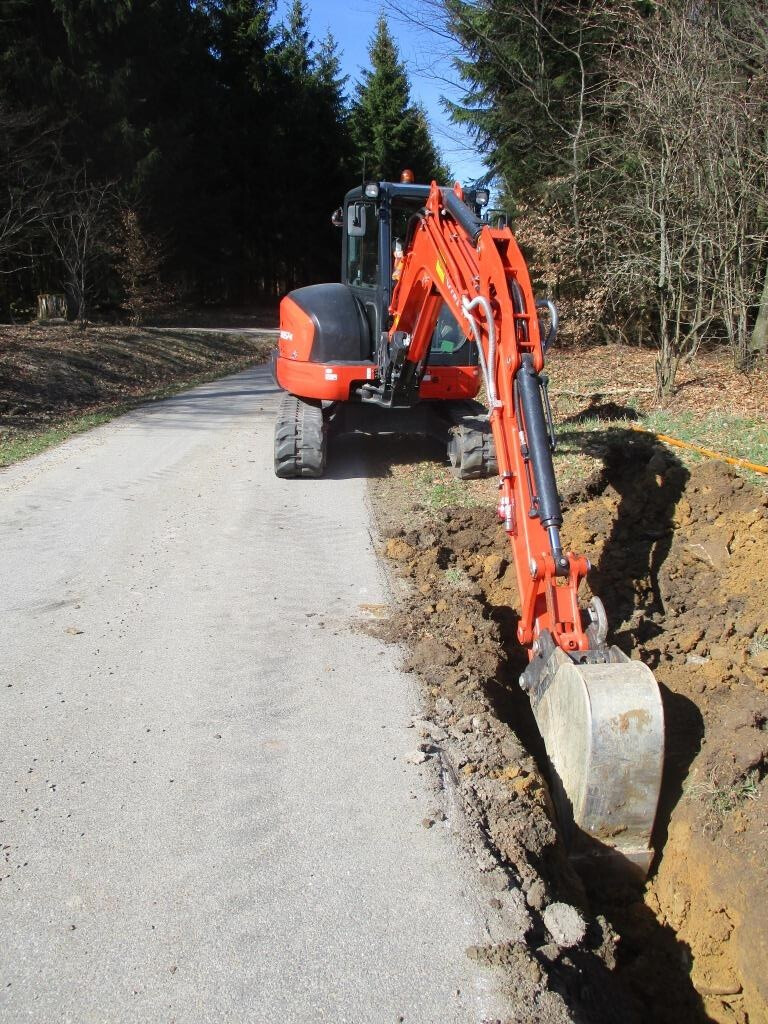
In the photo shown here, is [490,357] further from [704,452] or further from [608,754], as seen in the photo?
[704,452]

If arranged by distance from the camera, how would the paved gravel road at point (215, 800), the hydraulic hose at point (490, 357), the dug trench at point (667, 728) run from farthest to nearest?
the hydraulic hose at point (490, 357) → the dug trench at point (667, 728) → the paved gravel road at point (215, 800)

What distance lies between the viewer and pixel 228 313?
3506 centimetres

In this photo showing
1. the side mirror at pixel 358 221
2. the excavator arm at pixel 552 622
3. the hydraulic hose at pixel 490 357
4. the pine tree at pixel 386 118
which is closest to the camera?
the excavator arm at pixel 552 622

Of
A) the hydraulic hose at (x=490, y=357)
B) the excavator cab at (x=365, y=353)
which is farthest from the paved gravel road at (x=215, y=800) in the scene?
the excavator cab at (x=365, y=353)

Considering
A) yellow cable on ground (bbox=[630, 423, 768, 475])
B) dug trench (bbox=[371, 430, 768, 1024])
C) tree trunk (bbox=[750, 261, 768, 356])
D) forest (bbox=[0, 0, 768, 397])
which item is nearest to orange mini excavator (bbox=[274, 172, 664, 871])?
dug trench (bbox=[371, 430, 768, 1024])

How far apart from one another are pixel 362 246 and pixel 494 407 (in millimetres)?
5232

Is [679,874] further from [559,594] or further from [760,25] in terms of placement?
[760,25]

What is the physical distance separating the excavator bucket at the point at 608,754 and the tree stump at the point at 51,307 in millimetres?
21305

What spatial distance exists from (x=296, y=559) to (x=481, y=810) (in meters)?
3.27

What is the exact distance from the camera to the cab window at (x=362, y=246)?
27.4 ft

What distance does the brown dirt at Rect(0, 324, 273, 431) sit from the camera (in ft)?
44.3

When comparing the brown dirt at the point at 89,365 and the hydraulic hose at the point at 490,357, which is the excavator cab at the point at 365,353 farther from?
the brown dirt at the point at 89,365

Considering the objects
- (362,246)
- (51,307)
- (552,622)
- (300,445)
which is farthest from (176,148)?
(552,622)

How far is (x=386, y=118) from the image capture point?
1556 inches
